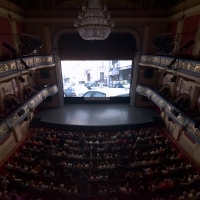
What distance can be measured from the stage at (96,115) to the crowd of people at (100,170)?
151cm

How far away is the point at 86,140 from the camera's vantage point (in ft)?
27.0

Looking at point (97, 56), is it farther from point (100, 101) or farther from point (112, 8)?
point (100, 101)

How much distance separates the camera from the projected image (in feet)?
38.0

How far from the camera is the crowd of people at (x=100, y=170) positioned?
5.23 metres

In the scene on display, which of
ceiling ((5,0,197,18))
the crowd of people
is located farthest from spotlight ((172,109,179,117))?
ceiling ((5,0,197,18))

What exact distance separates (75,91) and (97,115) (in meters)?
2.96

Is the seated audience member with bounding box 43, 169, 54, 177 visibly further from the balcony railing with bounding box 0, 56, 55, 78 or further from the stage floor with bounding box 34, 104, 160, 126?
the balcony railing with bounding box 0, 56, 55, 78

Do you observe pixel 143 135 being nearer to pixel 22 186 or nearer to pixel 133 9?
pixel 22 186

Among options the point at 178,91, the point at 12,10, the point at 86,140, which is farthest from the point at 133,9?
the point at 86,140

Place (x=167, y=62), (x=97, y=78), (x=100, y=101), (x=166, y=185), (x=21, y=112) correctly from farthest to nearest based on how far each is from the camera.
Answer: (x=100, y=101)
(x=97, y=78)
(x=167, y=62)
(x=21, y=112)
(x=166, y=185)

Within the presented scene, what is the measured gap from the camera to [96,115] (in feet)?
34.9

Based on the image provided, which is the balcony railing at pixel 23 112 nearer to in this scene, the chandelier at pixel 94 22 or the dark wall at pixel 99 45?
the dark wall at pixel 99 45

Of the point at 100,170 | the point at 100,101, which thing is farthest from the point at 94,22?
the point at 100,101

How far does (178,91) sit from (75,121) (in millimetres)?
6366
